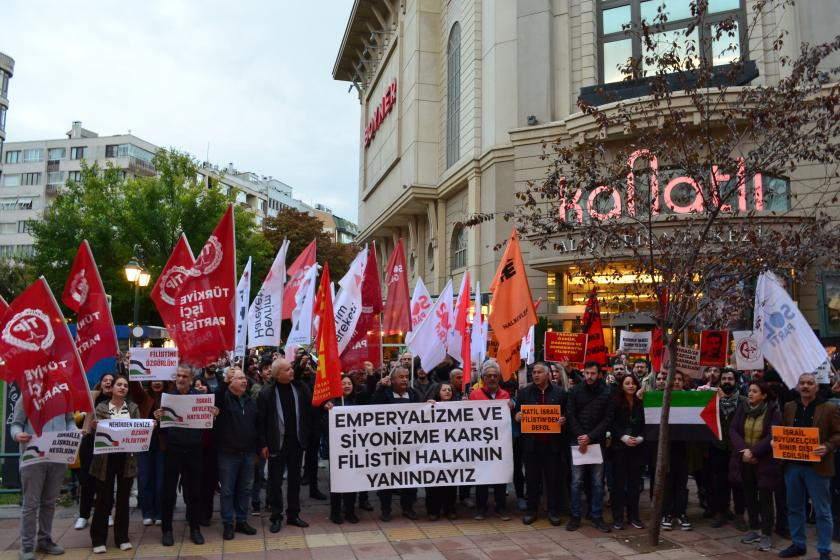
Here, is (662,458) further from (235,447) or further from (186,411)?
(186,411)

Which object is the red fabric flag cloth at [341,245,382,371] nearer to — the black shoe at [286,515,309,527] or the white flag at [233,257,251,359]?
the white flag at [233,257,251,359]

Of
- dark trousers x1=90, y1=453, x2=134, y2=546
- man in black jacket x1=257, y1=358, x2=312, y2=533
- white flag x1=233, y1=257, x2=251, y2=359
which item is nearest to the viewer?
dark trousers x1=90, y1=453, x2=134, y2=546

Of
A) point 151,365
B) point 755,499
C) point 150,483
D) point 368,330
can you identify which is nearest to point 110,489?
point 150,483

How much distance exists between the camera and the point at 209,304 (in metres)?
8.99

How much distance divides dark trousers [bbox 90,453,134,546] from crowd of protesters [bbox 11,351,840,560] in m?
0.01

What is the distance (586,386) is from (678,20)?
68.1 feet

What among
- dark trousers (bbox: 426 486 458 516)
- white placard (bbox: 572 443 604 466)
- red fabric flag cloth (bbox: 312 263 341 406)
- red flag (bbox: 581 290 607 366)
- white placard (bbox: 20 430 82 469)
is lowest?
dark trousers (bbox: 426 486 458 516)

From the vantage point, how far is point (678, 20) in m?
24.9

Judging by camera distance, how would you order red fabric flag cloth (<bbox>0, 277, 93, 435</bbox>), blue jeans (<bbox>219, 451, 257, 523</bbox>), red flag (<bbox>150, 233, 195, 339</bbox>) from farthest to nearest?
red flag (<bbox>150, 233, 195, 339</bbox>), blue jeans (<bbox>219, 451, 257, 523</bbox>), red fabric flag cloth (<bbox>0, 277, 93, 435</bbox>)

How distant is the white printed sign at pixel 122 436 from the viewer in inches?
293

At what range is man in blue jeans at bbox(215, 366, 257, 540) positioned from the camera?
26.7ft

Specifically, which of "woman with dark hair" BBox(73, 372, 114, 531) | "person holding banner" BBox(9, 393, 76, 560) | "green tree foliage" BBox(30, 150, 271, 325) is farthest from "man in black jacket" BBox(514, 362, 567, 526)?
"green tree foliage" BBox(30, 150, 271, 325)

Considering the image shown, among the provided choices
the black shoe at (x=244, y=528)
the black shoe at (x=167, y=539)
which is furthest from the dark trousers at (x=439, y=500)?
the black shoe at (x=167, y=539)

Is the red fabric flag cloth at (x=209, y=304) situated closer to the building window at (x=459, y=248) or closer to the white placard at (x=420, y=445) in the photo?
the white placard at (x=420, y=445)
